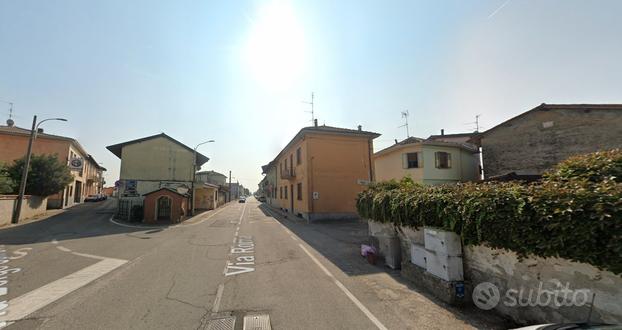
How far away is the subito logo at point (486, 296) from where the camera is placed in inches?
187

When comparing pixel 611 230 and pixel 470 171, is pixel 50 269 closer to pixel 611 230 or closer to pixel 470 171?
pixel 611 230

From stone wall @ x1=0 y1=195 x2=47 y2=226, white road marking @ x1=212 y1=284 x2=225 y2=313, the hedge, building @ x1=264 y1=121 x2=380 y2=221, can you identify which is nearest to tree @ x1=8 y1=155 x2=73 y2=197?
stone wall @ x1=0 y1=195 x2=47 y2=226

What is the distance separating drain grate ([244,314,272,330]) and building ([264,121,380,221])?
15.4 meters

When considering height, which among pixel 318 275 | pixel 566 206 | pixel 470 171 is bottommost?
pixel 318 275

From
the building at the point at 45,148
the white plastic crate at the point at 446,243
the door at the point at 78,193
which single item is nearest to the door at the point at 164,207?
the building at the point at 45,148

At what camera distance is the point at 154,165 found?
28.7 metres

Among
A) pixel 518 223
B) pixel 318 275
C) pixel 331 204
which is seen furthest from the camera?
pixel 331 204

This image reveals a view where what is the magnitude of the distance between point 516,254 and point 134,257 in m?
10.8

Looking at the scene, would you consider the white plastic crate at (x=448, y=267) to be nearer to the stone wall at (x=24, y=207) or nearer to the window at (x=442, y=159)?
the window at (x=442, y=159)

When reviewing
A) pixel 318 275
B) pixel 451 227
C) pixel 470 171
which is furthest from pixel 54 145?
pixel 470 171

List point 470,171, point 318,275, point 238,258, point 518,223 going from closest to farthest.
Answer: point 518,223 → point 318,275 → point 238,258 → point 470,171

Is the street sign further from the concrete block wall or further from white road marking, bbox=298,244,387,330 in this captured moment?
the concrete block wall

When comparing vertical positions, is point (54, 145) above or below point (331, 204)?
above

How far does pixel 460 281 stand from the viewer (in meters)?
5.22
